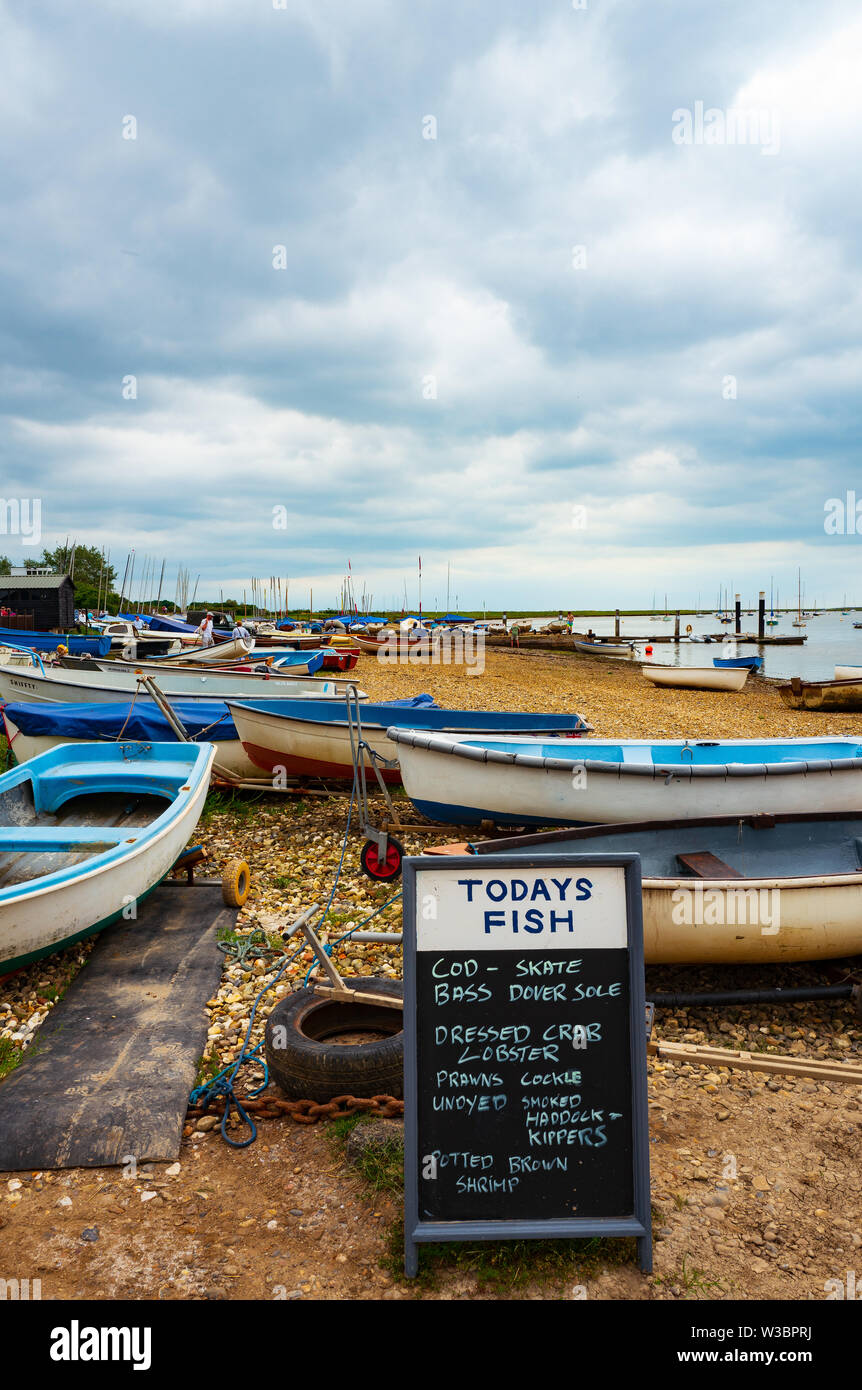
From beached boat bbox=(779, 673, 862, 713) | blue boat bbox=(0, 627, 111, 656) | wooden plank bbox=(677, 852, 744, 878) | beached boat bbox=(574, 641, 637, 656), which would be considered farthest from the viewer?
beached boat bbox=(574, 641, 637, 656)

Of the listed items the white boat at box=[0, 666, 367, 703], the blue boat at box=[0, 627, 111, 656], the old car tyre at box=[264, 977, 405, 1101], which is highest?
the blue boat at box=[0, 627, 111, 656]

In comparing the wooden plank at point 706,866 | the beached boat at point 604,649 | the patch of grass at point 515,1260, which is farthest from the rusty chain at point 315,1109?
the beached boat at point 604,649

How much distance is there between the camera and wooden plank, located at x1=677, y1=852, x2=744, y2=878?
6.55 metres

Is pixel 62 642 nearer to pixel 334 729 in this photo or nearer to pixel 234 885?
pixel 334 729

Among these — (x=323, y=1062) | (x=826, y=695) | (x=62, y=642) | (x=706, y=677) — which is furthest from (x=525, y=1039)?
(x=62, y=642)

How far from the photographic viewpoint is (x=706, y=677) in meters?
29.8

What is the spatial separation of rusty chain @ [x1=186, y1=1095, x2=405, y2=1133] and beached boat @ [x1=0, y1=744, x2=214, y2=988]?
1.85 meters

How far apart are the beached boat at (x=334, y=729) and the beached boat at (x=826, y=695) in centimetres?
1607

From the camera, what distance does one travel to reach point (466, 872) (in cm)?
316

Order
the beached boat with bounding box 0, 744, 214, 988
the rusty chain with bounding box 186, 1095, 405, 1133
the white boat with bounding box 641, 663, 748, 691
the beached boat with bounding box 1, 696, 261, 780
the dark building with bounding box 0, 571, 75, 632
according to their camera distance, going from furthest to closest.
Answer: the dark building with bounding box 0, 571, 75, 632, the white boat with bounding box 641, 663, 748, 691, the beached boat with bounding box 1, 696, 261, 780, the beached boat with bounding box 0, 744, 214, 988, the rusty chain with bounding box 186, 1095, 405, 1133

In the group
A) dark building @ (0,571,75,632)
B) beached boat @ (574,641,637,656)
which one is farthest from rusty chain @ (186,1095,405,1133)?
dark building @ (0,571,75,632)

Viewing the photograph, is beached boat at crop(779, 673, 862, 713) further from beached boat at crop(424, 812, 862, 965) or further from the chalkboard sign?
the chalkboard sign

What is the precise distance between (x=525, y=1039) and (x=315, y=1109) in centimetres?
167
